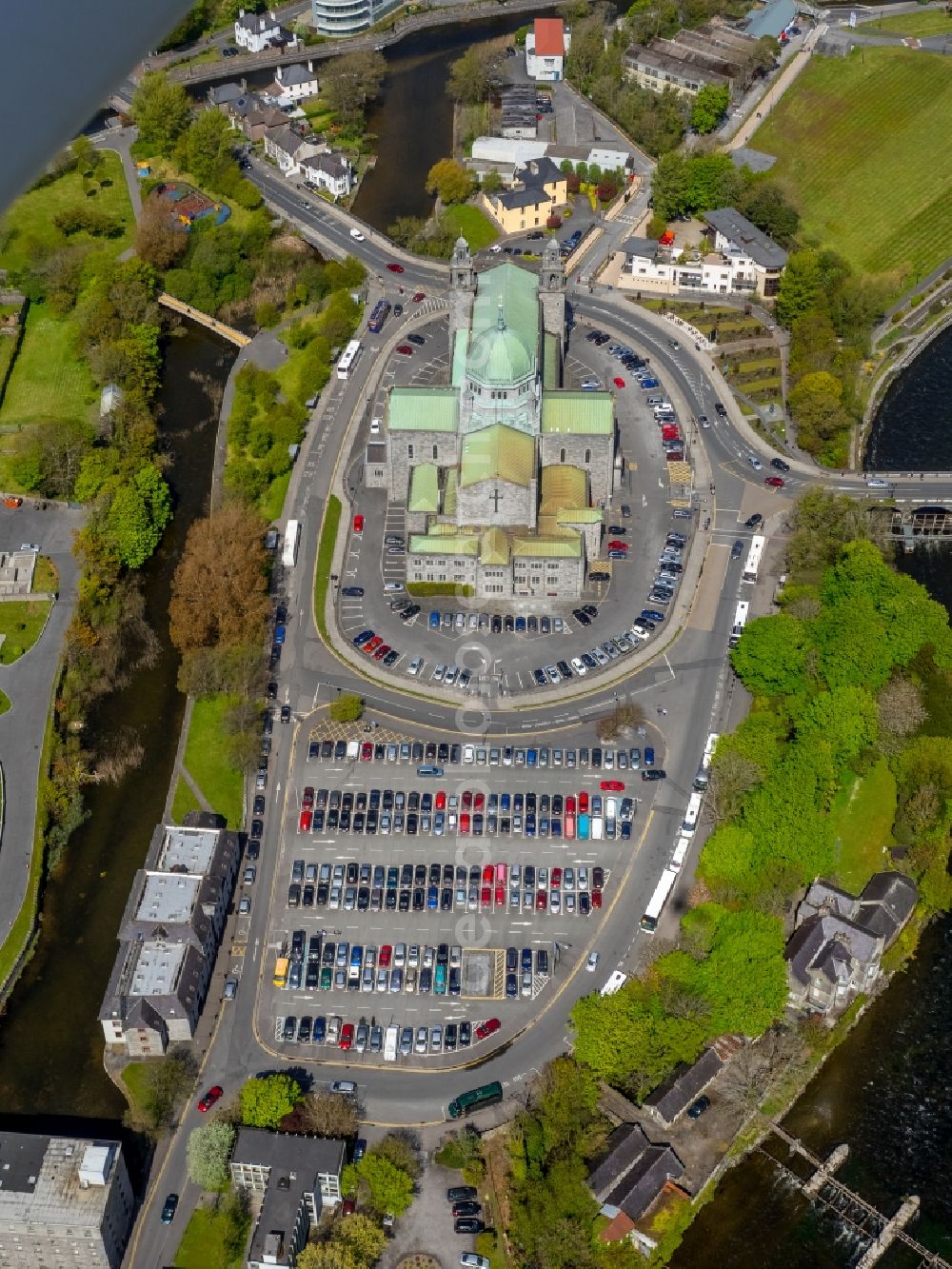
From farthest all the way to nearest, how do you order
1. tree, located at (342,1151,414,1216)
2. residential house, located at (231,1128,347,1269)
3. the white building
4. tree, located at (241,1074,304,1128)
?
1. tree, located at (241,1074,304,1128)
2. tree, located at (342,1151,414,1216)
3. residential house, located at (231,1128,347,1269)
4. the white building

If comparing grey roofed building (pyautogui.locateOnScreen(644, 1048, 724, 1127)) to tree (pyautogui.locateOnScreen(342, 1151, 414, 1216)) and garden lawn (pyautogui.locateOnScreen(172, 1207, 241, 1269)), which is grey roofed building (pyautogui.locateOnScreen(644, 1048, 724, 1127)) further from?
garden lawn (pyautogui.locateOnScreen(172, 1207, 241, 1269))

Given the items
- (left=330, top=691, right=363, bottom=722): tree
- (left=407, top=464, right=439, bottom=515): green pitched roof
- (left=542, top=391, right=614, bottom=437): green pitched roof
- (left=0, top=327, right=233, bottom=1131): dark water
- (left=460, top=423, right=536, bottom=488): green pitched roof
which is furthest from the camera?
(left=542, top=391, right=614, bottom=437): green pitched roof

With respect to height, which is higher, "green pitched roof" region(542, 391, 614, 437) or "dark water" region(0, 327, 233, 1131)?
"green pitched roof" region(542, 391, 614, 437)

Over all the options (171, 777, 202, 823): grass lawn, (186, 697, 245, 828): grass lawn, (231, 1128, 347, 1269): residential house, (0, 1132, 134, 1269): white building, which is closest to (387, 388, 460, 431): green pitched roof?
(186, 697, 245, 828): grass lawn

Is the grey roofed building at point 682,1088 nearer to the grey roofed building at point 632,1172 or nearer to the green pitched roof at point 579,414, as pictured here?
the grey roofed building at point 632,1172

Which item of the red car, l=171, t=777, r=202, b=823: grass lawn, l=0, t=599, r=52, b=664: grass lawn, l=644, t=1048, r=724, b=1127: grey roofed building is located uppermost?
l=0, t=599, r=52, b=664: grass lawn

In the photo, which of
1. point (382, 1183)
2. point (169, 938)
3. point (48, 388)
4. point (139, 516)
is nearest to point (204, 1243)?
point (382, 1183)
